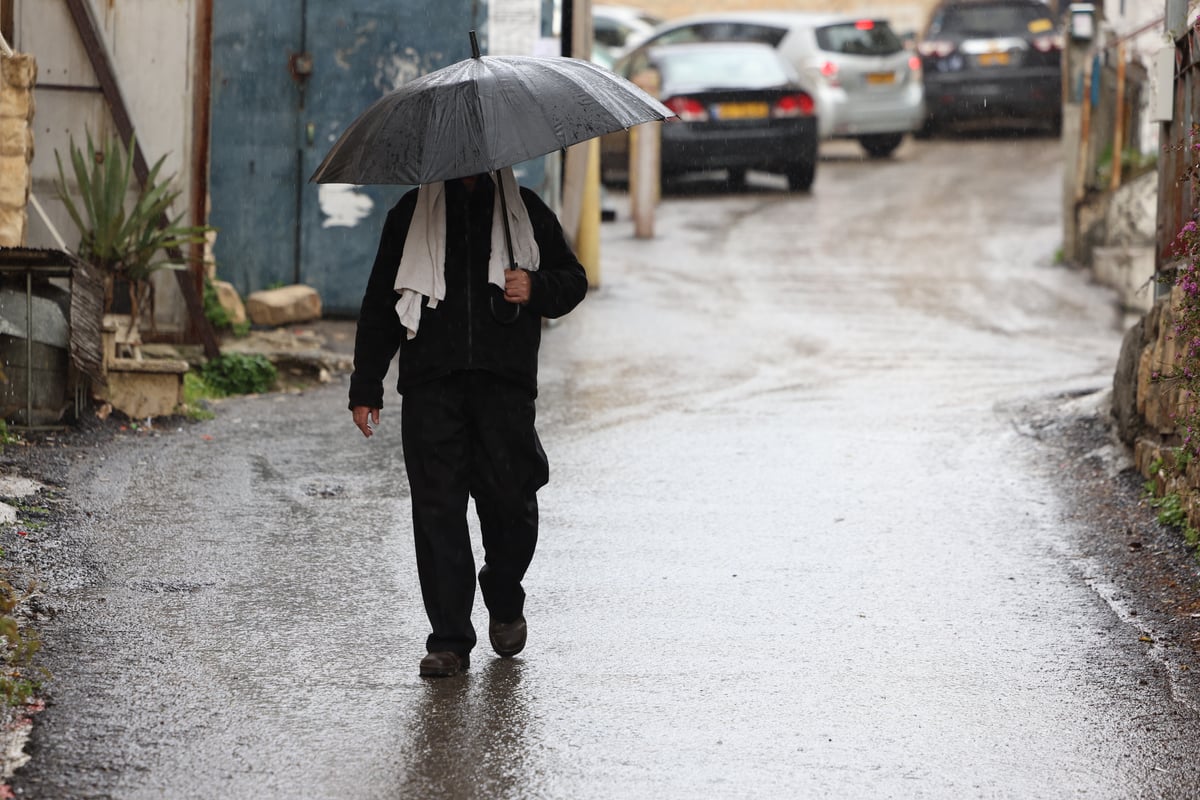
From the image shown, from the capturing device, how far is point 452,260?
545cm

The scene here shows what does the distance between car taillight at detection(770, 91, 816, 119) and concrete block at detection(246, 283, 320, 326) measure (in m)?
8.62

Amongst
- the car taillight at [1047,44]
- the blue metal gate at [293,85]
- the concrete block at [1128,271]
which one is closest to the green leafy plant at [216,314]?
the blue metal gate at [293,85]

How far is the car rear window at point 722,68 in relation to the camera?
2019 cm

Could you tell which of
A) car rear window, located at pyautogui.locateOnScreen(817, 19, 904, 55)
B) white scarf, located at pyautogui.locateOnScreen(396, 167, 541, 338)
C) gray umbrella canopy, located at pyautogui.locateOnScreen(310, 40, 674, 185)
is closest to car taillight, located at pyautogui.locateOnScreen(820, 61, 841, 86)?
car rear window, located at pyautogui.locateOnScreen(817, 19, 904, 55)

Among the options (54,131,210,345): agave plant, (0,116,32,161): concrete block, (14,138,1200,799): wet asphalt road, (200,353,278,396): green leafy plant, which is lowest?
(14,138,1200,799): wet asphalt road

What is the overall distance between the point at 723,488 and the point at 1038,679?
10.1 feet

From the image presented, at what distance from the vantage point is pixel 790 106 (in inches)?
792

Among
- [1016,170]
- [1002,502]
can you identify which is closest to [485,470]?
[1002,502]

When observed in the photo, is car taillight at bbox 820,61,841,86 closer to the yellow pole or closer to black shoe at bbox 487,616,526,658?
the yellow pole

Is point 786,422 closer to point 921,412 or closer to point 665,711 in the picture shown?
point 921,412

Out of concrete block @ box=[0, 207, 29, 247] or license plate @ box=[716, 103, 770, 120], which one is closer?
concrete block @ box=[0, 207, 29, 247]

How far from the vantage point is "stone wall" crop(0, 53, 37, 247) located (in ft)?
30.8

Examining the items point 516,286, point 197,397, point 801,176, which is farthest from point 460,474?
point 801,176

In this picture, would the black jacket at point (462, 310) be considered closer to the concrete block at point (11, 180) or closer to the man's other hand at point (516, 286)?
the man's other hand at point (516, 286)
